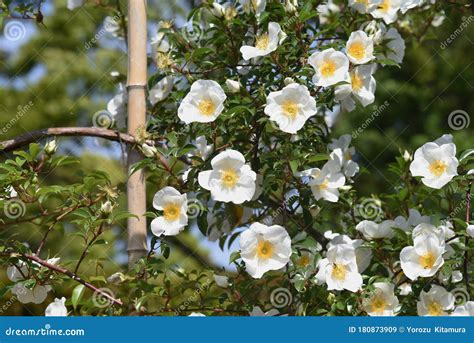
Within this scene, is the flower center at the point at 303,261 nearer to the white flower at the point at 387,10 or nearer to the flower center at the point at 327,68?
the flower center at the point at 327,68

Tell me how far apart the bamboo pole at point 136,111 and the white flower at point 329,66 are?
1.56 feet

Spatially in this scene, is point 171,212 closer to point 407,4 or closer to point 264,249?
point 264,249

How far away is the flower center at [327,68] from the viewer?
177 cm

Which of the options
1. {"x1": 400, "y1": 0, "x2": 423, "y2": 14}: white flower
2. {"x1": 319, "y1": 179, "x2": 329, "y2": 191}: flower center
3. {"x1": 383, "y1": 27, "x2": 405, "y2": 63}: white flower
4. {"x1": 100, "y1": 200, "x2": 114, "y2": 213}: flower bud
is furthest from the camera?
{"x1": 383, "y1": 27, "x2": 405, "y2": 63}: white flower

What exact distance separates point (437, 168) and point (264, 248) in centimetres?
48

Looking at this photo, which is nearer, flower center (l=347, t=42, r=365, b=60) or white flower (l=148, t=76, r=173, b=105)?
flower center (l=347, t=42, r=365, b=60)

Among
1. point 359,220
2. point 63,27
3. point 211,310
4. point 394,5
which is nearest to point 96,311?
point 211,310

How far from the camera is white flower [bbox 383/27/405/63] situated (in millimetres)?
2109

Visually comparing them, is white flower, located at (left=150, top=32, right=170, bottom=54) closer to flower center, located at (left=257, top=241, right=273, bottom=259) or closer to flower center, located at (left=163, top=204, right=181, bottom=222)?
flower center, located at (left=163, top=204, right=181, bottom=222)

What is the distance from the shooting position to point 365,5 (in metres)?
2.00

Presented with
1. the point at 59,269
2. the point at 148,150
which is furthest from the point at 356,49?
the point at 59,269

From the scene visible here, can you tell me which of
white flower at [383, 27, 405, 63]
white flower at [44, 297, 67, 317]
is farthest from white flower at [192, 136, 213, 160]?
white flower at [383, 27, 405, 63]

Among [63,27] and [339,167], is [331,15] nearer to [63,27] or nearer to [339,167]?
[339,167]

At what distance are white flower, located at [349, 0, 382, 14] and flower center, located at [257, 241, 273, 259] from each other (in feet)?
2.38
